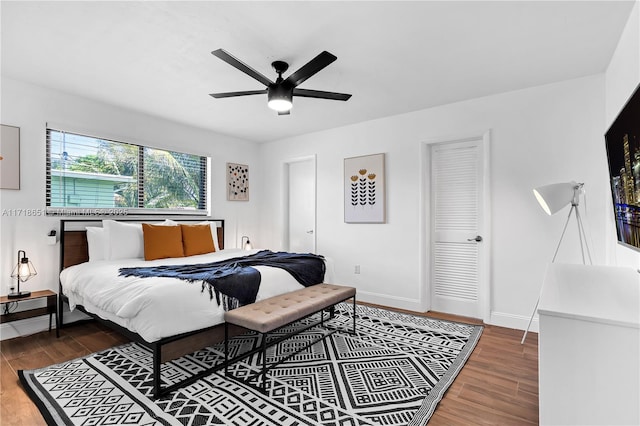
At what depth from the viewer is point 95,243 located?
3.43m

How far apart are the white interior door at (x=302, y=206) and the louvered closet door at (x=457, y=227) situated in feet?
6.23

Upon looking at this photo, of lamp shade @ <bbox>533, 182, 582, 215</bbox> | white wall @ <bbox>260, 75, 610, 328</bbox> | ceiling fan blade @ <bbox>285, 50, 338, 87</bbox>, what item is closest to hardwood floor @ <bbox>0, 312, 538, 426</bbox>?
white wall @ <bbox>260, 75, 610, 328</bbox>

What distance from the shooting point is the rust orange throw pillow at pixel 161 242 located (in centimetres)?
352

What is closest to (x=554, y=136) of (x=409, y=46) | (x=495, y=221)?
(x=495, y=221)

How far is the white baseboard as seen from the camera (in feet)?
10.7

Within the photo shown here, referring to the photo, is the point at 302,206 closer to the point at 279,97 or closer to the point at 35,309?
the point at 279,97

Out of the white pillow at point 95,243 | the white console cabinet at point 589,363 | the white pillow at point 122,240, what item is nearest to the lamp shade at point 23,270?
the white pillow at point 95,243

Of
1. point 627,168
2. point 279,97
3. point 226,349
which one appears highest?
point 279,97

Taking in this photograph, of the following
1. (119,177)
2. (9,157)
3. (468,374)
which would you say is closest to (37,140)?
(9,157)

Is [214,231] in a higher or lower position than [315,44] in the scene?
lower

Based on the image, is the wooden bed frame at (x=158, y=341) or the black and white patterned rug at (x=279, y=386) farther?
the wooden bed frame at (x=158, y=341)

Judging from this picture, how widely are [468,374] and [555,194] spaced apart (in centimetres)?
160

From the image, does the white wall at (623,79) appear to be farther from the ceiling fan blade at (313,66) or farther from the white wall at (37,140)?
the white wall at (37,140)

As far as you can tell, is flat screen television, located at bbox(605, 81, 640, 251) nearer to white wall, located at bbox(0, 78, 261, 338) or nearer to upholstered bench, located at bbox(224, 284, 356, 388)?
upholstered bench, located at bbox(224, 284, 356, 388)
